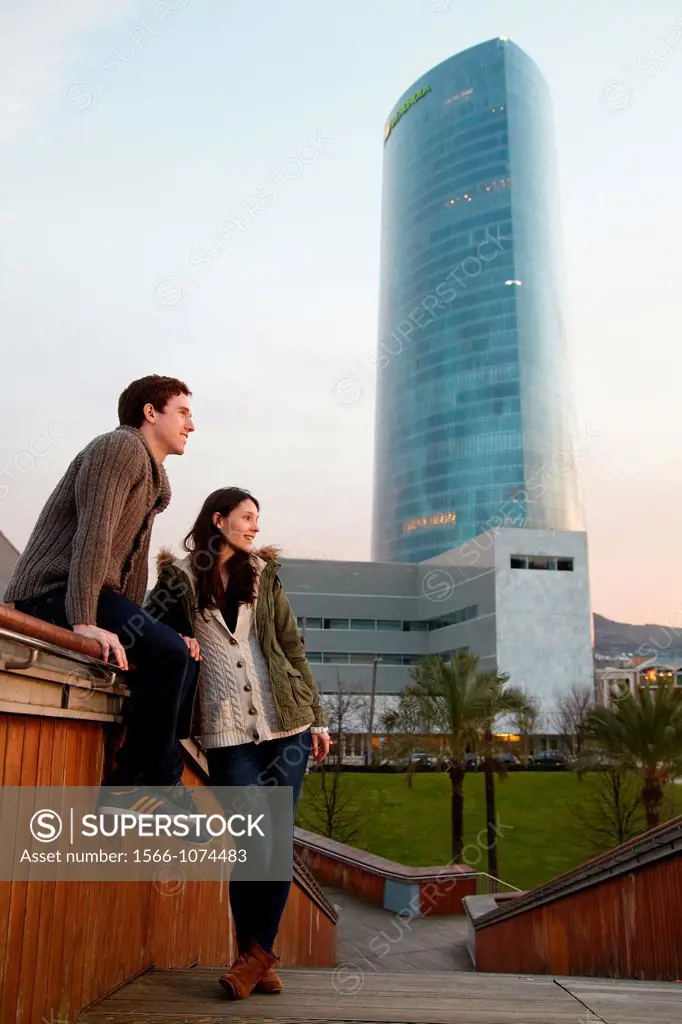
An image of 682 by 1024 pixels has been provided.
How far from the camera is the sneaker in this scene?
2.99 meters

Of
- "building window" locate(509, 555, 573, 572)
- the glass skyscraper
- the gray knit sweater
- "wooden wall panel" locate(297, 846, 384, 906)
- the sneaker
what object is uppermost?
the glass skyscraper

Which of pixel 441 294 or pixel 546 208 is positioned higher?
pixel 546 208

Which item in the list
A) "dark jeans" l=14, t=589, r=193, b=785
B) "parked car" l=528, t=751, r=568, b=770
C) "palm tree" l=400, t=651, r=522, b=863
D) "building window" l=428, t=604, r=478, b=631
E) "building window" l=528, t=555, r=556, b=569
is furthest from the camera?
"building window" l=428, t=604, r=478, b=631

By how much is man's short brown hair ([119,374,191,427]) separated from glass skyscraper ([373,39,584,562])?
387 feet

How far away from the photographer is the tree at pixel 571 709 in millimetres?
62688

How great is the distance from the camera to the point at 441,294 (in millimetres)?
133000

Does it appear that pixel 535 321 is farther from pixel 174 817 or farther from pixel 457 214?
pixel 174 817

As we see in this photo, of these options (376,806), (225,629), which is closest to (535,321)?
(376,806)

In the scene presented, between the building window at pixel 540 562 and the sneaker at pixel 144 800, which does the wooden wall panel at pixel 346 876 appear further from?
the building window at pixel 540 562

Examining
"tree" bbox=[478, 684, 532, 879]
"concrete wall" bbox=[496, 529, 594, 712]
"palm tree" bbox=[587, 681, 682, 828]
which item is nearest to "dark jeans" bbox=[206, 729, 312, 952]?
"palm tree" bbox=[587, 681, 682, 828]

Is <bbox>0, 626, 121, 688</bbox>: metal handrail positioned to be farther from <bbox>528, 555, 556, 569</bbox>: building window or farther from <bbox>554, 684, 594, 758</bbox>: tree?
<bbox>528, 555, 556, 569</bbox>: building window

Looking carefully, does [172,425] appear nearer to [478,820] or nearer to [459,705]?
[459,705]

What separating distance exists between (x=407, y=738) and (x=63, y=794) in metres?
27.8

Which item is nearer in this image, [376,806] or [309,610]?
[376,806]
